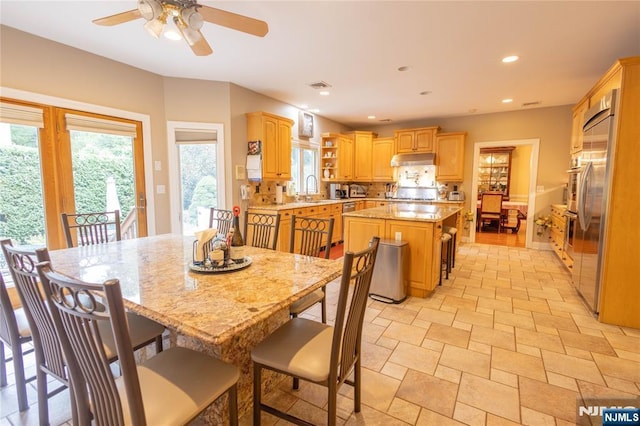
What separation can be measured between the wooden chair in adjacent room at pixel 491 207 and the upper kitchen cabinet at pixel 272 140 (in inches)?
215

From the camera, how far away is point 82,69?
320 centimetres

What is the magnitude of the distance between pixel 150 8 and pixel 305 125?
4294 millimetres

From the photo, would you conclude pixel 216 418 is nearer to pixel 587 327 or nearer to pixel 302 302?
pixel 302 302

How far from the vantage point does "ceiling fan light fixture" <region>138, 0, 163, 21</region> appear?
1.59 meters

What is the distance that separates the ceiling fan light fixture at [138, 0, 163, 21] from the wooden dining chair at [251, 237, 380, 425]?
166 cm

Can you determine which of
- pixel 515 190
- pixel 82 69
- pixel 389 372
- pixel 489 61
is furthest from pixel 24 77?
pixel 515 190

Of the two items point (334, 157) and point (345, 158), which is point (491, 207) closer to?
point (345, 158)

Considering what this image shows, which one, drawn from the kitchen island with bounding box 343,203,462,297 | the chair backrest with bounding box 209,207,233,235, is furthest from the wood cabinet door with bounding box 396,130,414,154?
the chair backrest with bounding box 209,207,233,235

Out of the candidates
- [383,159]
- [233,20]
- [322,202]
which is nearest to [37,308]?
[233,20]

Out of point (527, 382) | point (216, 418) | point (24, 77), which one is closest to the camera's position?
point (216, 418)

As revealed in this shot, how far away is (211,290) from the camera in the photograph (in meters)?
1.38

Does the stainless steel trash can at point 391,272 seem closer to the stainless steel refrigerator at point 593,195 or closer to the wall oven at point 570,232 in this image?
the stainless steel refrigerator at point 593,195

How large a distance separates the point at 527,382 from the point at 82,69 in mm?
4817

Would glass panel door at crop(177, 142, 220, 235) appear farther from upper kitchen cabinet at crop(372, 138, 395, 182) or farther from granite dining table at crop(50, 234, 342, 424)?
upper kitchen cabinet at crop(372, 138, 395, 182)
